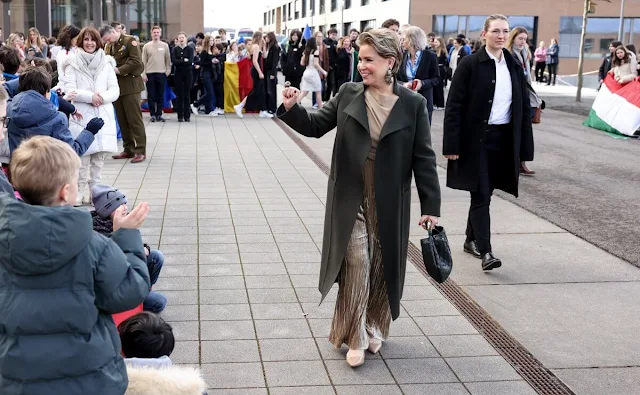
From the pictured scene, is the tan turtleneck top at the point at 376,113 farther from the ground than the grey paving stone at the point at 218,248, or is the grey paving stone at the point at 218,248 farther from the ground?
the tan turtleneck top at the point at 376,113

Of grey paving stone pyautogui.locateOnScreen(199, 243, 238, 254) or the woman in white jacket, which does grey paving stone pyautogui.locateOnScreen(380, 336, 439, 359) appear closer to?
grey paving stone pyautogui.locateOnScreen(199, 243, 238, 254)

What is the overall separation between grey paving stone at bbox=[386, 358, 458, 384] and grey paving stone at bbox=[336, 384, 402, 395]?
0.37 ft

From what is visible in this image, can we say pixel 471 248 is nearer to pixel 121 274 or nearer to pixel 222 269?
pixel 222 269

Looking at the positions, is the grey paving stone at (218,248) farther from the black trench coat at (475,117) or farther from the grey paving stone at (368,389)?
→ the grey paving stone at (368,389)

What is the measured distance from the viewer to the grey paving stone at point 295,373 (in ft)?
14.4

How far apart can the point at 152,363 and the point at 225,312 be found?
1.84 m

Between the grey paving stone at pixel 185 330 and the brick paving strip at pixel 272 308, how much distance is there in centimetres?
1

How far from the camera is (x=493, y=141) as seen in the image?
6.57m

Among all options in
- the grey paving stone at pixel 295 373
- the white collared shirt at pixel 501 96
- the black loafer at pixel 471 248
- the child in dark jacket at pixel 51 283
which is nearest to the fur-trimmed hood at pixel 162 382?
the child in dark jacket at pixel 51 283

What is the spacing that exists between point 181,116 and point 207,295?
12420 millimetres

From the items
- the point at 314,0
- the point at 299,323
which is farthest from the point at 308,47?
the point at 314,0

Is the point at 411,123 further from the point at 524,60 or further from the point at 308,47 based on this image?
the point at 308,47

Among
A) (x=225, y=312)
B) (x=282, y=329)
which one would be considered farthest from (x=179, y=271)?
(x=282, y=329)

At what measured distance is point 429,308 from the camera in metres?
5.68
